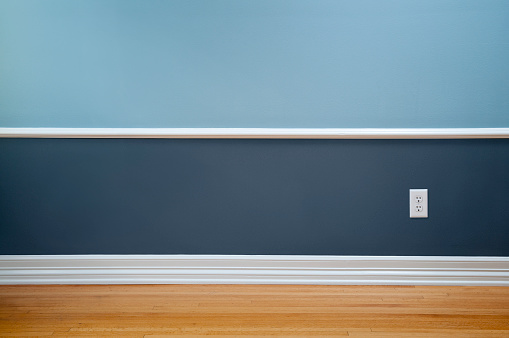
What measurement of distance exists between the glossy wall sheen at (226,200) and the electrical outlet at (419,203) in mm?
23

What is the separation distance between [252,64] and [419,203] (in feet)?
2.91

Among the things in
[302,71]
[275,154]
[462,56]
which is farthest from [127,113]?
[462,56]

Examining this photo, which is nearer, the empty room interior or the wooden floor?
the wooden floor

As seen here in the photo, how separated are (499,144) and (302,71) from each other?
2.77 ft

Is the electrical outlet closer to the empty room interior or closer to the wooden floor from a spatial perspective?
the empty room interior

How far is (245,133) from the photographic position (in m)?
1.38

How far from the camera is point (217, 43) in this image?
1394 millimetres

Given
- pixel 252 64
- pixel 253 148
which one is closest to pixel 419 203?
pixel 253 148

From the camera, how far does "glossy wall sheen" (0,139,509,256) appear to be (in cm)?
140

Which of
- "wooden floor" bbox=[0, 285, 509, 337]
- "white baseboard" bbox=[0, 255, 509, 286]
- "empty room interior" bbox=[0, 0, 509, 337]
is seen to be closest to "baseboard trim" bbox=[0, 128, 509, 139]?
"empty room interior" bbox=[0, 0, 509, 337]

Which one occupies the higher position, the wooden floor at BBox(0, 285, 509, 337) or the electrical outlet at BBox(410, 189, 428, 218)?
the electrical outlet at BBox(410, 189, 428, 218)

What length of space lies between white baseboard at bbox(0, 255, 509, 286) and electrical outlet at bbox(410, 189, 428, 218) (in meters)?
0.18

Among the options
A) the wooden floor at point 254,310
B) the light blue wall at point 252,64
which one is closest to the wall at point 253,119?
the light blue wall at point 252,64

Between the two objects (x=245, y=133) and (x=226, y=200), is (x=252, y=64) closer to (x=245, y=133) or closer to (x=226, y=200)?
(x=245, y=133)
